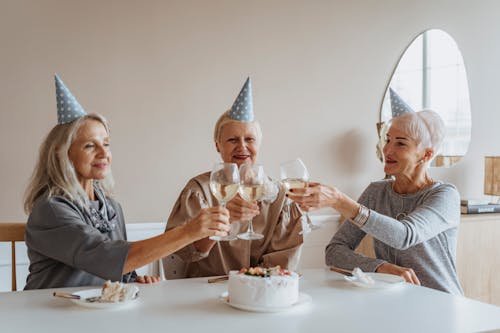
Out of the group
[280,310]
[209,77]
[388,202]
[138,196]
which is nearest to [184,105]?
[209,77]

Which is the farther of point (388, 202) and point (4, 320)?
point (388, 202)

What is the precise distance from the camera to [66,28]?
3.03 meters

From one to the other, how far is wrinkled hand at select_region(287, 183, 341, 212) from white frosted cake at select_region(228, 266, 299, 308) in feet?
1.13

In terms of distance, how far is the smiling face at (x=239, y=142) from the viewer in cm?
221

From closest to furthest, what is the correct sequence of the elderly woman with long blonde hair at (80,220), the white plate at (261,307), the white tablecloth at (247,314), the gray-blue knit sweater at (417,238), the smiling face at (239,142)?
1. the white tablecloth at (247,314)
2. the white plate at (261,307)
3. the elderly woman with long blonde hair at (80,220)
4. the gray-blue knit sweater at (417,238)
5. the smiling face at (239,142)

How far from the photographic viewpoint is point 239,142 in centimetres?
222

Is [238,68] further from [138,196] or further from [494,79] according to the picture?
[494,79]

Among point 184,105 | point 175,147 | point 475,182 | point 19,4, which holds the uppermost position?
point 19,4

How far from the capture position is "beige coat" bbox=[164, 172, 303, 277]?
6.92ft

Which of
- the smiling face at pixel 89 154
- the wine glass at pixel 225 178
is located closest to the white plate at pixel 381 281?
the wine glass at pixel 225 178

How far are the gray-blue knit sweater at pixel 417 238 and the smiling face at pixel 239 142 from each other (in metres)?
0.48

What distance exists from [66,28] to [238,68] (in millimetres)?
970

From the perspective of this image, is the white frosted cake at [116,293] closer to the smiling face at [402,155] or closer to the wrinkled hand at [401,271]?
the wrinkled hand at [401,271]

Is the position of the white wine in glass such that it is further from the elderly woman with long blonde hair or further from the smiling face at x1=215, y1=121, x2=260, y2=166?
the smiling face at x1=215, y1=121, x2=260, y2=166
